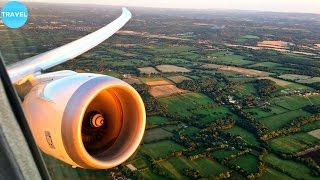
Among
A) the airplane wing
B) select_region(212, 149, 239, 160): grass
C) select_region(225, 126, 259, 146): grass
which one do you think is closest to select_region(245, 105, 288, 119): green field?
select_region(225, 126, 259, 146): grass

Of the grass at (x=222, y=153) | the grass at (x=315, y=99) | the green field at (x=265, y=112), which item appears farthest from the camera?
the grass at (x=315, y=99)

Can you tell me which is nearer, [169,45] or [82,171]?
[82,171]

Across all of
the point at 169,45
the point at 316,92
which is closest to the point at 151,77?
the point at 316,92

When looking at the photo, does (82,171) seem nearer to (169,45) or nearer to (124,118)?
(124,118)

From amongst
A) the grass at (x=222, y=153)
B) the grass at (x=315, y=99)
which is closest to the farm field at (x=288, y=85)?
the grass at (x=315, y=99)

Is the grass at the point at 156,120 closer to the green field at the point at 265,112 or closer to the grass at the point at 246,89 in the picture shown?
the green field at the point at 265,112

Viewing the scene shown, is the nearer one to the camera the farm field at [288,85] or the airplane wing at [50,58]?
the airplane wing at [50,58]

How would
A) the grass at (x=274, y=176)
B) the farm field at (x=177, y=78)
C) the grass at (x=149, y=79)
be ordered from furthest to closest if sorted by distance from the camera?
1. the farm field at (x=177, y=78)
2. the grass at (x=149, y=79)
3. the grass at (x=274, y=176)
